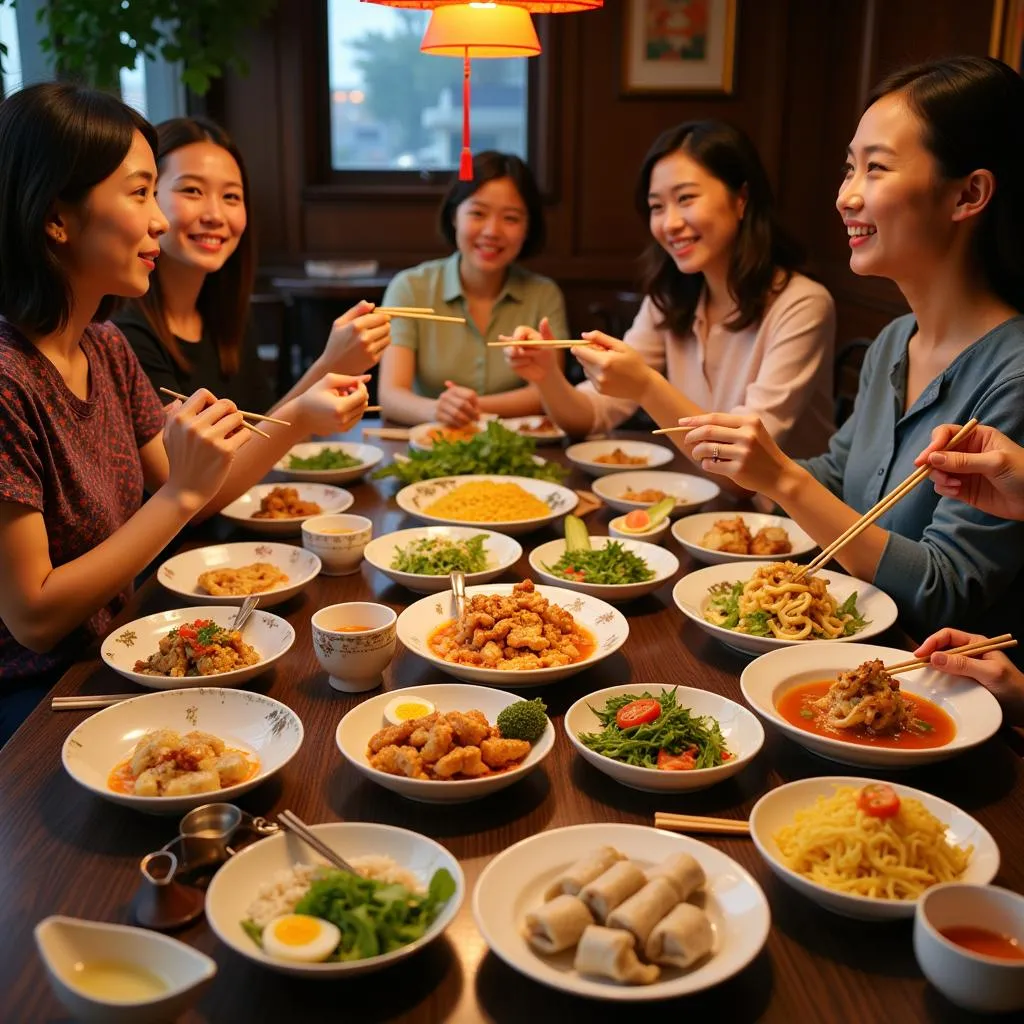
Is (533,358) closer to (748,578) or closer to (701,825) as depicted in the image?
(748,578)

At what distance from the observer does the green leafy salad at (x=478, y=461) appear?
117 inches

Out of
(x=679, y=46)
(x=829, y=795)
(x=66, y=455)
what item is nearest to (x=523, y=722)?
(x=829, y=795)

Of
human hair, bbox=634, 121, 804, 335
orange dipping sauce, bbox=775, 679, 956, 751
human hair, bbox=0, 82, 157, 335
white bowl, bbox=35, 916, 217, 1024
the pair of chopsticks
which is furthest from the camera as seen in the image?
human hair, bbox=634, 121, 804, 335

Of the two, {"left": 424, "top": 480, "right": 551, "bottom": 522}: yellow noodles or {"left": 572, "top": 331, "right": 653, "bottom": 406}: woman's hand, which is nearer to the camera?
{"left": 424, "top": 480, "right": 551, "bottom": 522}: yellow noodles

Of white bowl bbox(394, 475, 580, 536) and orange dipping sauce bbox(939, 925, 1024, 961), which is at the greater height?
orange dipping sauce bbox(939, 925, 1024, 961)

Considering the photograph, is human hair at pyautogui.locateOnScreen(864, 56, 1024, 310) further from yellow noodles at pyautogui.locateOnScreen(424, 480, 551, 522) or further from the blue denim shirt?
yellow noodles at pyautogui.locateOnScreen(424, 480, 551, 522)

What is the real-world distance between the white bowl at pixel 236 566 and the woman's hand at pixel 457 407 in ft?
3.79

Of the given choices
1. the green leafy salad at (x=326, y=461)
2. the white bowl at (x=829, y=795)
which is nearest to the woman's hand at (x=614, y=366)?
the green leafy salad at (x=326, y=461)

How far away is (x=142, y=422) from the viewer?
8.37ft

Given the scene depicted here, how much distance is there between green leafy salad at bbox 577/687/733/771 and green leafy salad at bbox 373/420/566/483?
4.84 ft

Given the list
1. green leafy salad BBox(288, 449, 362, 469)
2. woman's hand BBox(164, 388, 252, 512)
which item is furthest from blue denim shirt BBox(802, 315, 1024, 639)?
green leafy salad BBox(288, 449, 362, 469)

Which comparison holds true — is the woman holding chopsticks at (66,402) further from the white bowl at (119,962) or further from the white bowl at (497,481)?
the white bowl at (119,962)

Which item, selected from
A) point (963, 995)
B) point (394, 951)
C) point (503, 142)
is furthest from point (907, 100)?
point (503, 142)

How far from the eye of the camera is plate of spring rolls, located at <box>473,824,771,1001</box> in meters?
1.07
